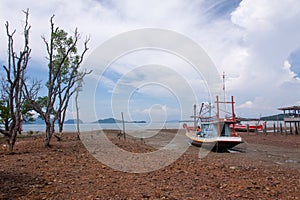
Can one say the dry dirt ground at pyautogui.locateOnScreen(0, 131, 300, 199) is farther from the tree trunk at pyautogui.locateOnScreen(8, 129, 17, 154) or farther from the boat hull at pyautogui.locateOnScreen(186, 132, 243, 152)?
the boat hull at pyautogui.locateOnScreen(186, 132, 243, 152)

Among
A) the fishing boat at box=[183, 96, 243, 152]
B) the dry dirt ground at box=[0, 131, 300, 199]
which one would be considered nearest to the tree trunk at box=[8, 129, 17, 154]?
the dry dirt ground at box=[0, 131, 300, 199]

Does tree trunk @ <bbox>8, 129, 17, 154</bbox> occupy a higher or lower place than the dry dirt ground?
higher

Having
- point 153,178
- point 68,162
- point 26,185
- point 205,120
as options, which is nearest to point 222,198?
point 153,178

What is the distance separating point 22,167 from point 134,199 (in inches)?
199

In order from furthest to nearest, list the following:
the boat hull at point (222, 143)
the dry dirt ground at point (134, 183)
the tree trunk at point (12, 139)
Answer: the boat hull at point (222, 143)
the tree trunk at point (12, 139)
the dry dirt ground at point (134, 183)

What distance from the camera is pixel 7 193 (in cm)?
586

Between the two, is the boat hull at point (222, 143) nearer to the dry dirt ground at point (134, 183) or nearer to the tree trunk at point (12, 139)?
the dry dirt ground at point (134, 183)

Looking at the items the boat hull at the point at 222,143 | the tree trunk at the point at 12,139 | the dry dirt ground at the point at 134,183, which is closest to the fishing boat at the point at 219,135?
the boat hull at the point at 222,143

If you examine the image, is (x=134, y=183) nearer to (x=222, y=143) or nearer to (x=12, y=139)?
(x=12, y=139)

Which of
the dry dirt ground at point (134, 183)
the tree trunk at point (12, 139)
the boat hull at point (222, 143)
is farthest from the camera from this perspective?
the boat hull at point (222, 143)

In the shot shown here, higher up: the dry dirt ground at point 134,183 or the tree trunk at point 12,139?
the tree trunk at point 12,139

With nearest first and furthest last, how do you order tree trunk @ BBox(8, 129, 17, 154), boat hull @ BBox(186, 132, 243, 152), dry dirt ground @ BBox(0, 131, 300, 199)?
dry dirt ground @ BBox(0, 131, 300, 199) → tree trunk @ BBox(8, 129, 17, 154) → boat hull @ BBox(186, 132, 243, 152)

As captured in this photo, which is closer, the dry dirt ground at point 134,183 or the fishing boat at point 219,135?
the dry dirt ground at point 134,183

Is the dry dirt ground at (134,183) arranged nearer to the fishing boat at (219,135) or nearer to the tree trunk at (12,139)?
the tree trunk at (12,139)
